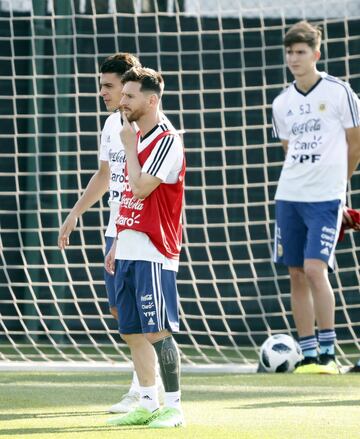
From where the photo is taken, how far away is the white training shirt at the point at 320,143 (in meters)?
6.72

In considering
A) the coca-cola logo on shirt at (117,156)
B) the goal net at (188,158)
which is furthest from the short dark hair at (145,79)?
the goal net at (188,158)

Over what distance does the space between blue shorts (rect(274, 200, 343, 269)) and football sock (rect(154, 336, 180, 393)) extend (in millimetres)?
2096

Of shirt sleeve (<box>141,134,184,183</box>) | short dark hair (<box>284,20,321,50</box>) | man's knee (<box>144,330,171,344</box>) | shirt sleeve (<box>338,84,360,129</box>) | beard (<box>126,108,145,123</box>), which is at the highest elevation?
short dark hair (<box>284,20,321,50</box>)

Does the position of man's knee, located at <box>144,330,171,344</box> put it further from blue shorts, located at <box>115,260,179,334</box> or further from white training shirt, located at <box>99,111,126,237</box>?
white training shirt, located at <box>99,111,126,237</box>

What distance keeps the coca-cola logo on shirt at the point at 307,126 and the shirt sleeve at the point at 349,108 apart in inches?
5.8

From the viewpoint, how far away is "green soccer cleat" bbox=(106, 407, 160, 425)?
4707mm

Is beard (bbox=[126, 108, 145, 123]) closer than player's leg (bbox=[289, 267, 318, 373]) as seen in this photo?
Yes

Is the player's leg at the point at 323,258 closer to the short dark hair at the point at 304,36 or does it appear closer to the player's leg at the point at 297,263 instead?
the player's leg at the point at 297,263

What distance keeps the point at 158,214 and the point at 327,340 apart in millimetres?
2313

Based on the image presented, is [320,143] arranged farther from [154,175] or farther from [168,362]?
[168,362]

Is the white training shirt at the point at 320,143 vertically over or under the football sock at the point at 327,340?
over

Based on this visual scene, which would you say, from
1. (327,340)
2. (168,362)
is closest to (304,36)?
(327,340)

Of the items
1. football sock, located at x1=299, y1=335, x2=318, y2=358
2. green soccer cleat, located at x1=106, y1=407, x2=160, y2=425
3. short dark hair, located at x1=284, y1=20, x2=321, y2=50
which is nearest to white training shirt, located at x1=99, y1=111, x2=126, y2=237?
green soccer cleat, located at x1=106, y1=407, x2=160, y2=425

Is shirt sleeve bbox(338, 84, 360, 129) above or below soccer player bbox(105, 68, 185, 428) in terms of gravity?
above
